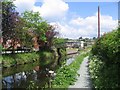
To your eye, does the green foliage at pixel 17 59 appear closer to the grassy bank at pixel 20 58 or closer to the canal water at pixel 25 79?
the grassy bank at pixel 20 58

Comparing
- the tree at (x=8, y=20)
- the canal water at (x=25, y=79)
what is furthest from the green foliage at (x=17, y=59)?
the canal water at (x=25, y=79)

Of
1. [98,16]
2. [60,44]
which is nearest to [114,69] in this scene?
[98,16]

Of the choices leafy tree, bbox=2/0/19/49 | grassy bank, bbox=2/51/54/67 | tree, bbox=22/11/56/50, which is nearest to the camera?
grassy bank, bbox=2/51/54/67

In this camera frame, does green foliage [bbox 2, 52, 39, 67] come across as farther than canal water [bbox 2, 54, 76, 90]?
Yes

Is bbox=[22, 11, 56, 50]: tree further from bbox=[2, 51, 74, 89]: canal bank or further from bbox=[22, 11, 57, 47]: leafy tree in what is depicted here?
bbox=[2, 51, 74, 89]: canal bank

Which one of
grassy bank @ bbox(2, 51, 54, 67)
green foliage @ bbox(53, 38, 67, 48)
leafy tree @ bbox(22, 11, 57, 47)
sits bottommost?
grassy bank @ bbox(2, 51, 54, 67)

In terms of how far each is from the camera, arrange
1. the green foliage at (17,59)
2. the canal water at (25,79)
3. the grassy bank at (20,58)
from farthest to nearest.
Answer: the grassy bank at (20,58), the green foliage at (17,59), the canal water at (25,79)

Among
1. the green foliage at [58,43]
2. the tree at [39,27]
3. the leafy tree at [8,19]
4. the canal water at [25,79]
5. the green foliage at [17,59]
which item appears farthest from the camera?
the green foliage at [58,43]

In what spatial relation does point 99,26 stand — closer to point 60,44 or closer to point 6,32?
point 6,32

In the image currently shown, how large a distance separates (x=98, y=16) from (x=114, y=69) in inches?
678

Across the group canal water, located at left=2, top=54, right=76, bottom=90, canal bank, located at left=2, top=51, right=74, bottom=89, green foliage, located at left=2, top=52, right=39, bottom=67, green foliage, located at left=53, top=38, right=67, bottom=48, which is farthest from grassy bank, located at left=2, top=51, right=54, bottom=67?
green foliage, located at left=53, top=38, right=67, bottom=48

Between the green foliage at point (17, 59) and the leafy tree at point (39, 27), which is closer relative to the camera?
the green foliage at point (17, 59)

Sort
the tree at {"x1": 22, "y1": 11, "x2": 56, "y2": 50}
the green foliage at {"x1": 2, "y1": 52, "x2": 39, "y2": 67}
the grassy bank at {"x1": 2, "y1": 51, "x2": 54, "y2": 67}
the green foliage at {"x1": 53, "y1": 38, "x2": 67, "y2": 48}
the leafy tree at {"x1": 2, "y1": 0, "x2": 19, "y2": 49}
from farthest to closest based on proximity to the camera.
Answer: the green foliage at {"x1": 53, "y1": 38, "x2": 67, "y2": 48} < the tree at {"x1": 22, "y1": 11, "x2": 56, "y2": 50} < the leafy tree at {"x1": 2, "y1": 0, "x2": 19, "y2": 49} < the grassy bank at {"x1": 2, "y1": 51, "x2": 54, "y2": 67} < the green foliage at {"x1": 2, "y1": 52, "x2": 39, "y2": 67}

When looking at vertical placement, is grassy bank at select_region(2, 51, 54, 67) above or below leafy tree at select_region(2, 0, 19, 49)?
below
